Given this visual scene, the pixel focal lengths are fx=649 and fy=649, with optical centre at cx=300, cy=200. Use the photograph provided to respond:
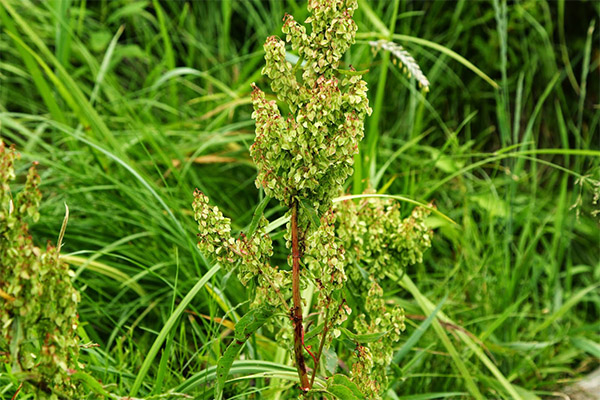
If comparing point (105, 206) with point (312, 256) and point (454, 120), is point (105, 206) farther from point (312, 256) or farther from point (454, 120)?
point (454, 120)

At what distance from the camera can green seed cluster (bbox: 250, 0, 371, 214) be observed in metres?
1.05

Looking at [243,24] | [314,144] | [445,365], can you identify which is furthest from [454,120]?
Result: [314,144]

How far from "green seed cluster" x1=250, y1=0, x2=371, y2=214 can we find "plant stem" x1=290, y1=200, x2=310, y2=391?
6cm

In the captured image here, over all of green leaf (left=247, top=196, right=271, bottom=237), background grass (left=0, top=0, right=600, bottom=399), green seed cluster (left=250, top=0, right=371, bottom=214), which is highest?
→ green seed cluster (left=250, top=0, right=371, bottom=214)

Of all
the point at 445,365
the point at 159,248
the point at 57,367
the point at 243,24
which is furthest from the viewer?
the point at 243,24

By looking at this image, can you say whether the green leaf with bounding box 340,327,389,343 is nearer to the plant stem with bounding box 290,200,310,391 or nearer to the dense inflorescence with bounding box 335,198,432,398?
the plant stem with bounding box 290,200,310,391

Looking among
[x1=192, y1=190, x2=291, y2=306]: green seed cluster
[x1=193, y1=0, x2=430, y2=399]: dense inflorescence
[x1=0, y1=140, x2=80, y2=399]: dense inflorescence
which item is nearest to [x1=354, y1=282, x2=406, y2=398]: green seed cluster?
[x1=193, y1=0, x2=430, y2=399]: dense inflorescence

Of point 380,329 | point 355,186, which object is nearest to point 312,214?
point 380,329

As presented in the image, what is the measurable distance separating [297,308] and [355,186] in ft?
2.41

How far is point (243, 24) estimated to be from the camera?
325cm

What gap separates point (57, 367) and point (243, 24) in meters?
2.59

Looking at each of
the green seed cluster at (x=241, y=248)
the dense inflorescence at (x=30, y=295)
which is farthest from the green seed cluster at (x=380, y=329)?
the dense inflorescence at (x=30, y=295)

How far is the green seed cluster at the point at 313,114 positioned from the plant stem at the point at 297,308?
0.06 m

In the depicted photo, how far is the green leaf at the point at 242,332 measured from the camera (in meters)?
1.09
